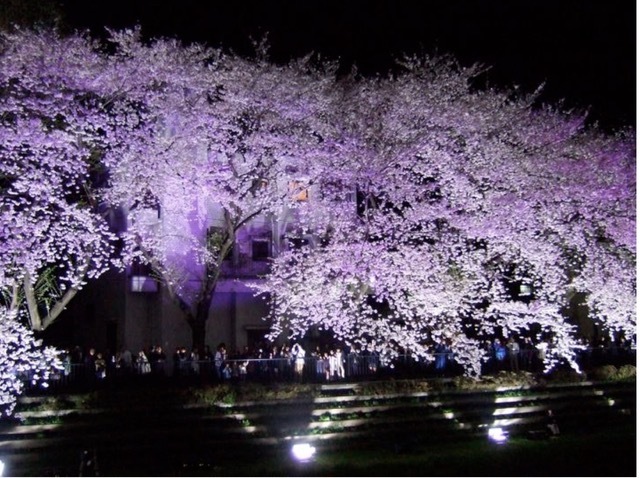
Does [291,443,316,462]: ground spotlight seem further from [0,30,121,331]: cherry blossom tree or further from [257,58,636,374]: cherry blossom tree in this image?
[0,30,121,331]: cherry blossom tree

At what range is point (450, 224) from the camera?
25750mm

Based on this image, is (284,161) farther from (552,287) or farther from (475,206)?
(552,287)

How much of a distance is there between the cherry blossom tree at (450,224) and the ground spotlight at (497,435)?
2364 millimetres

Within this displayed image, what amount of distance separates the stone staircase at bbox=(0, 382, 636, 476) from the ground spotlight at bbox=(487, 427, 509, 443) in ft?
0.71

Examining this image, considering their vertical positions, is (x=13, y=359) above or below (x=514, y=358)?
above

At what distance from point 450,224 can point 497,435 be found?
683 cm

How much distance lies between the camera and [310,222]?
26875 millimetres

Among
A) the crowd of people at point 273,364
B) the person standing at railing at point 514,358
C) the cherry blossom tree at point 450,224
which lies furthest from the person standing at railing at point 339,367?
the person standing at railing at point 514,358

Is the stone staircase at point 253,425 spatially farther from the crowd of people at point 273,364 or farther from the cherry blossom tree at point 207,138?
the cherry blossom tree at point 207,138

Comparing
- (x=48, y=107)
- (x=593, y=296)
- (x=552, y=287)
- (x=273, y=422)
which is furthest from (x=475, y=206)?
(x=48, y=107)

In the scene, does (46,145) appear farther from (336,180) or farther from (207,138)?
(336,180)

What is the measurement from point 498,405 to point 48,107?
16513 millimetres

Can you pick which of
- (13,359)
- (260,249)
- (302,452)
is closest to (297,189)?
(260,249)

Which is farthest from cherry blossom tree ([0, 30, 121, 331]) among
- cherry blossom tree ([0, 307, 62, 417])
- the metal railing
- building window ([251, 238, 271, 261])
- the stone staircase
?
building window ([251, 238, 271, 261])
